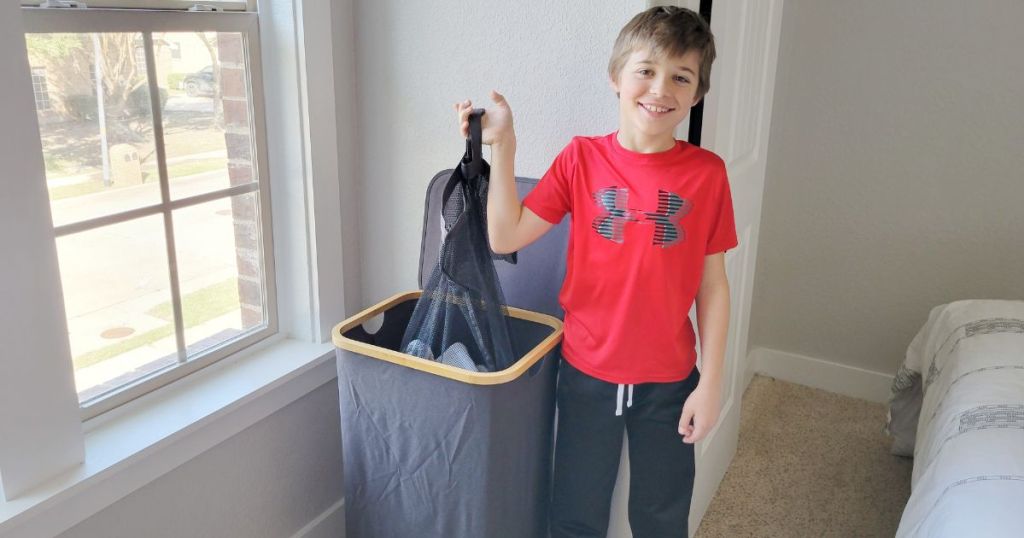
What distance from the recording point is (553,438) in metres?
1.54

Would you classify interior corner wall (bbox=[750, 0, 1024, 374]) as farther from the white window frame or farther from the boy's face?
the white window frame

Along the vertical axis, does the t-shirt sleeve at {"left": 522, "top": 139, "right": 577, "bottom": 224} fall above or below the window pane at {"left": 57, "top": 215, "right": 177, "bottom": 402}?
above

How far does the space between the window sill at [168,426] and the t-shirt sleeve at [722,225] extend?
0.86m

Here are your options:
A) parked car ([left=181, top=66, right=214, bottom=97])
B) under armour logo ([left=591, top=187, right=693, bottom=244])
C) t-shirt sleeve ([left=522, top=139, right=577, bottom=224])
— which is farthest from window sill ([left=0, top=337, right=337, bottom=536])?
under armour logo ([left=591, top=187, right=693, bottom=244])

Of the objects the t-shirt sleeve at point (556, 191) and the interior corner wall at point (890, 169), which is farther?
the interior corner wall at point (890, 169)

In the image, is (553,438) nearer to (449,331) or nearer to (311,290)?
(449,331)

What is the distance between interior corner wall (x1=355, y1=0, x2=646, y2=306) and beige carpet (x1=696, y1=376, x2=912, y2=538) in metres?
1.08

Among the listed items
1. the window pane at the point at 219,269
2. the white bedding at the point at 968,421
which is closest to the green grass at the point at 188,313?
the window pane at the point at 219,269

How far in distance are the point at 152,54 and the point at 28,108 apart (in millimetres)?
292

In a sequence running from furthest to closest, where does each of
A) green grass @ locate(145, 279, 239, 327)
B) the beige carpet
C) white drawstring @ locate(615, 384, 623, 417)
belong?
the beige carpet, green grass @ locate(145, 279, 239, 327), white drawstring @ locate(615, 384, 623, 417)

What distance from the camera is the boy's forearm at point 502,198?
1313mm

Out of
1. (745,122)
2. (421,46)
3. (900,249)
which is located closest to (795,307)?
(900,249)

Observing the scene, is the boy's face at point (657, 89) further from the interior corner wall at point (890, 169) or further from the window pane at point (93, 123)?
the interior corner wall at point (890, 169)

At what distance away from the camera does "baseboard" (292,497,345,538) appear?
1.80 meters
